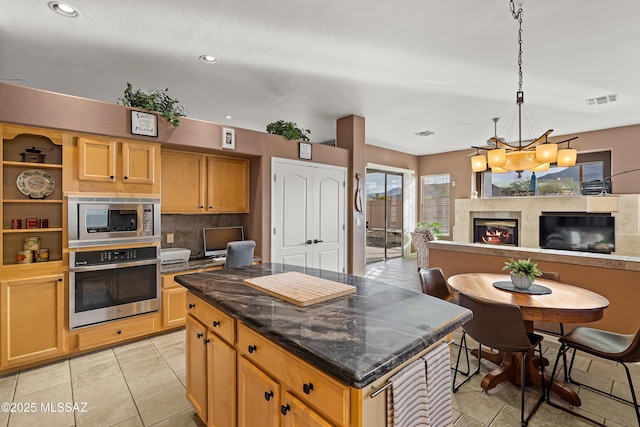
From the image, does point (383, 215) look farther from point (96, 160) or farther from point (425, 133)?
point (96, 160)

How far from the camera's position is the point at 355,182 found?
498cm

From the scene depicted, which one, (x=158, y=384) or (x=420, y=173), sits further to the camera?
(x=420, y=173)

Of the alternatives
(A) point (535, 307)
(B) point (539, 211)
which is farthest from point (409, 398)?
(B) point (539, 211)

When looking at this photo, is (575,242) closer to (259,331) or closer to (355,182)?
(355,182)

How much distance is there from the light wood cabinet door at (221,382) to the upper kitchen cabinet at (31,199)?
2.04 meters

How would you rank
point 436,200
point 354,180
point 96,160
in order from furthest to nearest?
point 436,200 < point 354,180 < point 96,160

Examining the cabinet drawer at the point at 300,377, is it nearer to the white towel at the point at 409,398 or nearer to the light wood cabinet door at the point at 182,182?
the white towel at the point at 409,398

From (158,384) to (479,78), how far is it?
4.40 metres

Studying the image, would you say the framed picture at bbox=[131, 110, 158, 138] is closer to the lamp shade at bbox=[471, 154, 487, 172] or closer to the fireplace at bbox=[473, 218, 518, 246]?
the lamp shade at bbox=[471, 154, 487, 172]

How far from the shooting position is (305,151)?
4.39 metres

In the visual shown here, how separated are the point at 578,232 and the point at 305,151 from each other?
5564 mm

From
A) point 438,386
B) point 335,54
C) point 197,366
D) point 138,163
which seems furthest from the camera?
point 138,163

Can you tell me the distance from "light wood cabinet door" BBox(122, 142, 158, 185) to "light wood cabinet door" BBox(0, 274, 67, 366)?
1.07m

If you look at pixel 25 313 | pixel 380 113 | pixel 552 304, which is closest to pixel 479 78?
pixel 380 113
